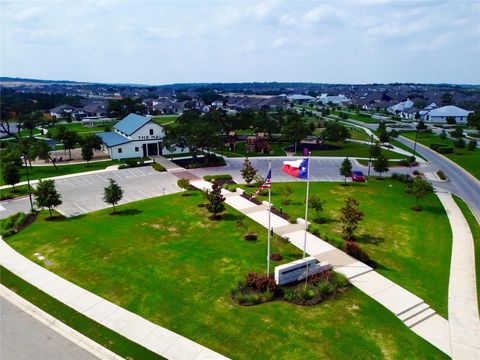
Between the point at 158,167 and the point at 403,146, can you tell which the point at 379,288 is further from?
the point at 403,146

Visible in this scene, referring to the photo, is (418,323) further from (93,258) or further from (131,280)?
(93,258)

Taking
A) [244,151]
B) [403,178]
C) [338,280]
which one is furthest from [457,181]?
[338,280]

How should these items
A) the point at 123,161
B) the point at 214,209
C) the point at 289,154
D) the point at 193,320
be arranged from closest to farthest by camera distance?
the point at 193,320 → the point at 214,209 → the point at 123,161 → the point at 289,154

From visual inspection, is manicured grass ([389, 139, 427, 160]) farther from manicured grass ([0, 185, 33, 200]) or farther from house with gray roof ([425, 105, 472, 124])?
manicured grass ([0, 185, 33, 200])

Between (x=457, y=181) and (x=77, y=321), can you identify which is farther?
(x=457, y=181)

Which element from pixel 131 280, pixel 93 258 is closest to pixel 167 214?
pixel 93 258

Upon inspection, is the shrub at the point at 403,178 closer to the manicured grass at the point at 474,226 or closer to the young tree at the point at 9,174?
the manicured grass at the point at 474,226
